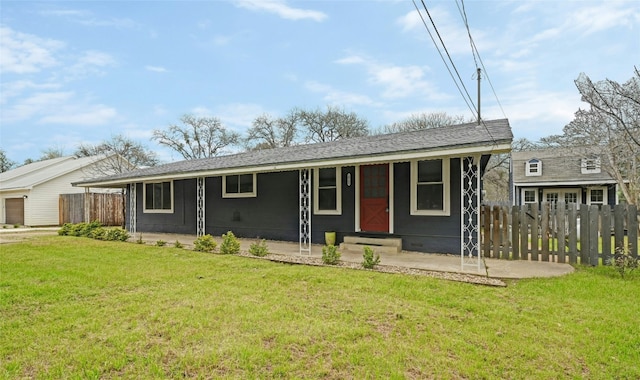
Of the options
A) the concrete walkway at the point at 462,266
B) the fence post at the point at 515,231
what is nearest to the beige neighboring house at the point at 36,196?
the concrete walkway at the point at 462,266

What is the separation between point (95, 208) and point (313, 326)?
1965 cm

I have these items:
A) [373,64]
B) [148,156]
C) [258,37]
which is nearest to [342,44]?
[373,64]

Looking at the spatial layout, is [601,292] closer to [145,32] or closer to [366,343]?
[366,343]

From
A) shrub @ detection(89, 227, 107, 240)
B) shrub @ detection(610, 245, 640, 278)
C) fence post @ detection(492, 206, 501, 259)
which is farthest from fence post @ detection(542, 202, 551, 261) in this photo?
shrub @ detection(89, 227, 107, 240)

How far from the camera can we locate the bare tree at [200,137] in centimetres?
3291

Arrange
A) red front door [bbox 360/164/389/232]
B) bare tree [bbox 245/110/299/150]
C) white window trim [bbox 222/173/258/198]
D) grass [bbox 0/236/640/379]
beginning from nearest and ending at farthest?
grass [bbox 0/236/640/379] < red front door [bbox 360/164/389/232] < white window trim [bbox 222/173/258/198] < bare tree [bbox 245/110/299/150]

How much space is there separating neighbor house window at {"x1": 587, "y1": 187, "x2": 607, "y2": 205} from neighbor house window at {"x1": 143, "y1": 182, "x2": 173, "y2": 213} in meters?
21.2

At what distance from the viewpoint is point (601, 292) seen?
4.61m

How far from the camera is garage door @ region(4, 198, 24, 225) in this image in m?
20.3

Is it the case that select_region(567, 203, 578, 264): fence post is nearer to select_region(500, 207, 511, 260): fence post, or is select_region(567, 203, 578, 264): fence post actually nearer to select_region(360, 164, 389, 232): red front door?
select_region(500, 207, 511, 260): fence post

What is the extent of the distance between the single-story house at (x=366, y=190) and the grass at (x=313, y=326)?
6.58 feet

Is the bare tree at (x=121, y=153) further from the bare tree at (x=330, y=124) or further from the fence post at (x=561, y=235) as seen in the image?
the fence post at (x=561, y=235)

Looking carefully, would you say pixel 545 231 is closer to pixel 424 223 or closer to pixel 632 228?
pixel 632 228

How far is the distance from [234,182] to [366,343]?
29.4 ft
